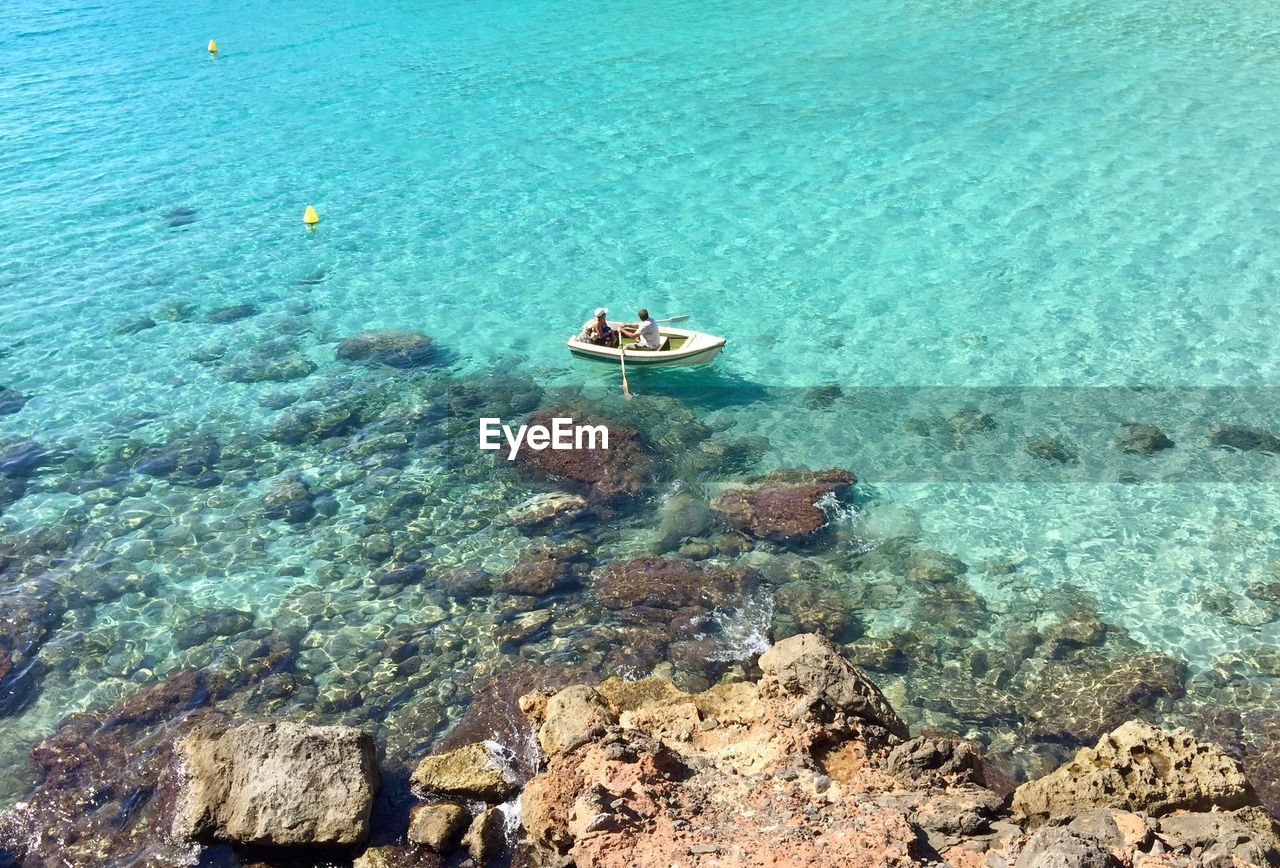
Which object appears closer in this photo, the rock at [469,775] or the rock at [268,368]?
the rock at [469,775]

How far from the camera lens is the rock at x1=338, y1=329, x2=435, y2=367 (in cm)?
1877

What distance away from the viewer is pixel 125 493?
15.4m

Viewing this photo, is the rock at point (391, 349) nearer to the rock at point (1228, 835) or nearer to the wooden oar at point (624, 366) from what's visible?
the wooden oar at point (624, 366)

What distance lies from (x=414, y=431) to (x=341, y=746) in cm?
764

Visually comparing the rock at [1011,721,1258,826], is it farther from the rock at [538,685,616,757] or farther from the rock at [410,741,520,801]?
the rock at [410,741,520,801]

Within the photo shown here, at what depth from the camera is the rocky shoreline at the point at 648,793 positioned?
7.85 metres

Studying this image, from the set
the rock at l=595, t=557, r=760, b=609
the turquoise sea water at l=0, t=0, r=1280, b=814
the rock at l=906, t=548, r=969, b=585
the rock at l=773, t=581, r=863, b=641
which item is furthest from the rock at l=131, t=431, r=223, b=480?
the rock at l=906, t=548, r=969, b=585

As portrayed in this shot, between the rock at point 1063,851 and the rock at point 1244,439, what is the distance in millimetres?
10441

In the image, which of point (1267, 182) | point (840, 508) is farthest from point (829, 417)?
point (1267, 182)

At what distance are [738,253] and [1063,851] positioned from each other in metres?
16.6

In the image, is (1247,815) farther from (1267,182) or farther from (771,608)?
(1267,182)

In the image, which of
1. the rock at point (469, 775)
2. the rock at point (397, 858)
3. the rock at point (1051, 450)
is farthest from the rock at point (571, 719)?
the rock at point (1051, 450)

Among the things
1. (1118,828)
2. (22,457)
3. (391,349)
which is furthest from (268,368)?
(1118,828)

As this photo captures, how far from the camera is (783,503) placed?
14445 mm
